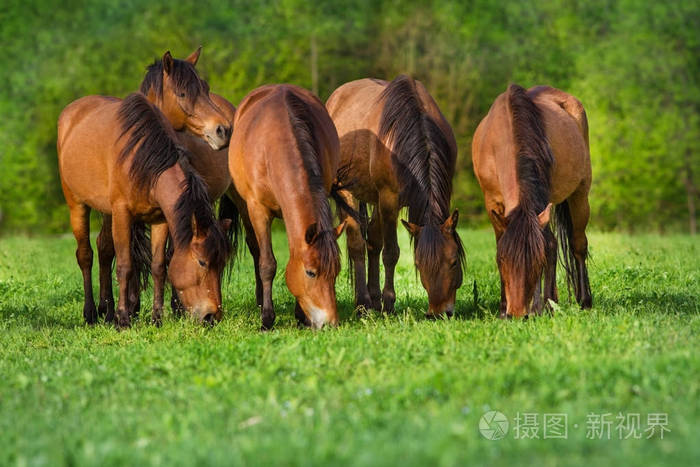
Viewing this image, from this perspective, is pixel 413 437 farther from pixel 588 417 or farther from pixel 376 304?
pixel 376 304

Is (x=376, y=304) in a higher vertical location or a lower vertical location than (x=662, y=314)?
lower

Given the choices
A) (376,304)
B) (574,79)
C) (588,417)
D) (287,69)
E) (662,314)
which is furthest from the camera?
(574,79)

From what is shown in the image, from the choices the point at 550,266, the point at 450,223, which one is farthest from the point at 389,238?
the point at 550,266

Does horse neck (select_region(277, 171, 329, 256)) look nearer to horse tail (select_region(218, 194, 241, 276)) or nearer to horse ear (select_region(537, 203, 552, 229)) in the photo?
horse ear (select_region(537, 203, 552, 229))

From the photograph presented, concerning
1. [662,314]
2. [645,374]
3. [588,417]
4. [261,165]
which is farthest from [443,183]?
[588,417]

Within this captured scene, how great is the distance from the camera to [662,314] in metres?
7.41

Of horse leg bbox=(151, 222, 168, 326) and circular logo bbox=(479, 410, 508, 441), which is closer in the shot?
circular logo bbox=(479, 410, 508, 441)

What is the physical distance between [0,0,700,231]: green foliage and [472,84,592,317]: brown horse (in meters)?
20.8

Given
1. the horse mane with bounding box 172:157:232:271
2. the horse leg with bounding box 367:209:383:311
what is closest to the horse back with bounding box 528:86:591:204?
the horse leg with bounding box 367:209:383:311

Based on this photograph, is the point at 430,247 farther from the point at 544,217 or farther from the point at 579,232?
the point at 579,232

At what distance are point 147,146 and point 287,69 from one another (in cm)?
2461

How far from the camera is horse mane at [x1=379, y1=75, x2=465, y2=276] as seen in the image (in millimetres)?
8164

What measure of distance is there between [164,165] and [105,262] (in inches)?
83.5

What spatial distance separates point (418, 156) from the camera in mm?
8594
